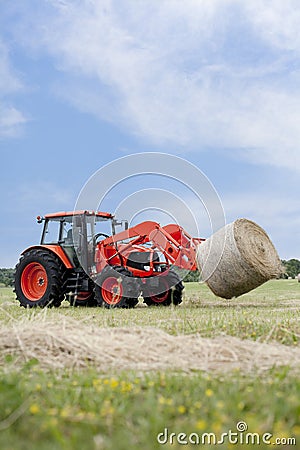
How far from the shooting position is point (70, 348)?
4777 mm

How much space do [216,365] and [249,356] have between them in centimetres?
35

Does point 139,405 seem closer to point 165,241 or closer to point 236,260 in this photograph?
point 236,260

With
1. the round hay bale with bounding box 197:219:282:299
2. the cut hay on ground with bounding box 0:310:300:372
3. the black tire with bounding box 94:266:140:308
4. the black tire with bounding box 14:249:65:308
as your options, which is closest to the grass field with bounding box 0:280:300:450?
the cut hay on ground with bounding box 0:310:300:372

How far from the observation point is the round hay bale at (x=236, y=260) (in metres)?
10.9

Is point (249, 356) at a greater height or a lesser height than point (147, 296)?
lesser

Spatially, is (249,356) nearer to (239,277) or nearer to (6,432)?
(6,432)

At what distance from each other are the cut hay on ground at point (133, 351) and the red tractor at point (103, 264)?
647cm

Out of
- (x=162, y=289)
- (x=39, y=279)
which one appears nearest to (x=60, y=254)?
(x=39, y=279)

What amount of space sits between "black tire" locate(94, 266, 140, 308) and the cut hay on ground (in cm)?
625

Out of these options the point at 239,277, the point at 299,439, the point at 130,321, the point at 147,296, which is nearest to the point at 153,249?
the point at 147,296

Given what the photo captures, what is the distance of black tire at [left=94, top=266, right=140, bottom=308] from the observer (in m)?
11.5

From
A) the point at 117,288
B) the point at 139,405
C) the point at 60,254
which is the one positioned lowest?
the point at 139,405

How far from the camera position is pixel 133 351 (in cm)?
462

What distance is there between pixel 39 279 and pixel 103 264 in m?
1.71
